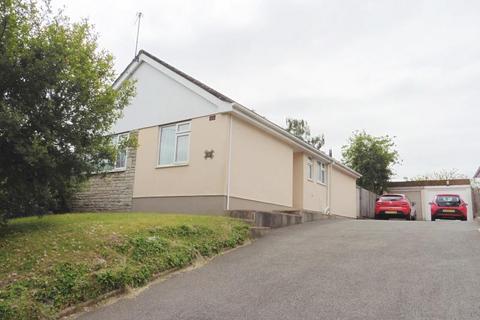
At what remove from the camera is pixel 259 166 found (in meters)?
13.3

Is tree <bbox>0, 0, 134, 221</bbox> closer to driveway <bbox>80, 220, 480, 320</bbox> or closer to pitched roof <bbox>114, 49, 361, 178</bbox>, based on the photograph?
driveway <bbox>80, 220, 480, 320</bbox>

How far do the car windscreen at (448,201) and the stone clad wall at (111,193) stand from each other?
15040 millimetres

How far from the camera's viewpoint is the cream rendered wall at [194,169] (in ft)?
38.7

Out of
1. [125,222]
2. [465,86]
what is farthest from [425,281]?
[465,86]

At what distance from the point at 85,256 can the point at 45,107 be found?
2.65 metres

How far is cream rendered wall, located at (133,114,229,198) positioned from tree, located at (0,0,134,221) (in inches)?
180

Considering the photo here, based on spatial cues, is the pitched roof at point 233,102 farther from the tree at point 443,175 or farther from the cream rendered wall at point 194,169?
the tree at point 443,175

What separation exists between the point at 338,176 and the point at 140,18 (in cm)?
1277

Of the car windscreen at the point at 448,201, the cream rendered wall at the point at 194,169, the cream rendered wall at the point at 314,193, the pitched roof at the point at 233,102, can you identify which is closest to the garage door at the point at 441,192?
the car windscreen at the point at 448,201

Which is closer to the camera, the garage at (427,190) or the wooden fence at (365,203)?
the wooden fence at (365,203)

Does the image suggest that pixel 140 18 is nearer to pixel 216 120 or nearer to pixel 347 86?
pixel 216 120

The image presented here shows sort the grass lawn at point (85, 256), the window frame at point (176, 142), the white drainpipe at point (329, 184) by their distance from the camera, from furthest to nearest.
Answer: the white drainpipe at point (329, 184), the window frame at point (176, 142), the grass lawn at point (85, 256)

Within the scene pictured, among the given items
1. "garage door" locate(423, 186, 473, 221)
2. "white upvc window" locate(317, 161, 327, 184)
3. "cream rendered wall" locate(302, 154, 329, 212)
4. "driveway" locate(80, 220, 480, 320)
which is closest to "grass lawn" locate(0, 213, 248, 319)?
"driveway" locate(80, 220, 480, 320)

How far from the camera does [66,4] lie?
7375 mm
